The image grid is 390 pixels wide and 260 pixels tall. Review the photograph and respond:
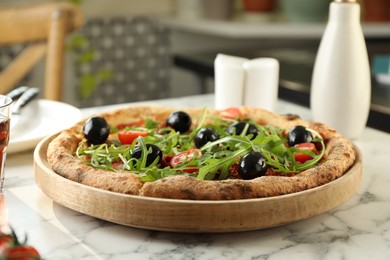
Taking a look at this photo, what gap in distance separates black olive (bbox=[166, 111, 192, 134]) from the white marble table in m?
0.31

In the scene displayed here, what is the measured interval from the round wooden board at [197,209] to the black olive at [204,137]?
269mm

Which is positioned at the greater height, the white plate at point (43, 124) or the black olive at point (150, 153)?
the black olive at point (150, 153)

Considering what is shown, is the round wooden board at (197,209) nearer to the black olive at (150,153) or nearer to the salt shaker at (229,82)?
the black olive at (150,153)

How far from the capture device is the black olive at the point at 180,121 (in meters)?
1.45

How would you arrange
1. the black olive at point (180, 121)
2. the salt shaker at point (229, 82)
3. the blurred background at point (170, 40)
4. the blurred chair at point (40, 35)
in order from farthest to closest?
1. the blurred background at point (170, 40)
2. the blurred chair at point (40, 35)
3. the salt shaker at point (229, 82)
4. the black olive at point (180, 121)

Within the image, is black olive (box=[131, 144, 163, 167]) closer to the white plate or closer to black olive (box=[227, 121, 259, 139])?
black olive (box=[227, 121, 259, 139])

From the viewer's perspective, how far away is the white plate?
148 centimetres

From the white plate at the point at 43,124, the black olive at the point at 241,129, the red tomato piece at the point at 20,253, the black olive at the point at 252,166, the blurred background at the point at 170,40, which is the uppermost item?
the red tomato piece at the point at 20,253

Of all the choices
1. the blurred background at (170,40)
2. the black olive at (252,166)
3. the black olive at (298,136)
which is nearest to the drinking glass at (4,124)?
the black olive at (252,166)

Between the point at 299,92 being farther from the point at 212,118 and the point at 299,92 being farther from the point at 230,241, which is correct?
Answer: the point at 230,241

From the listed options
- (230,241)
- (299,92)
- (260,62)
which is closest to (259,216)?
(230,241)

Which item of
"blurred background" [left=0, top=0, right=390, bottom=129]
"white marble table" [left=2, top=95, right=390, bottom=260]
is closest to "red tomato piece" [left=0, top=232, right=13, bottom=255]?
"white marble table" [left=2, top=95, right=390, bottom=260]

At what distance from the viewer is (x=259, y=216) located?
3.47 feet

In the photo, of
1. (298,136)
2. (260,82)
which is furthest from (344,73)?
(298,136)
